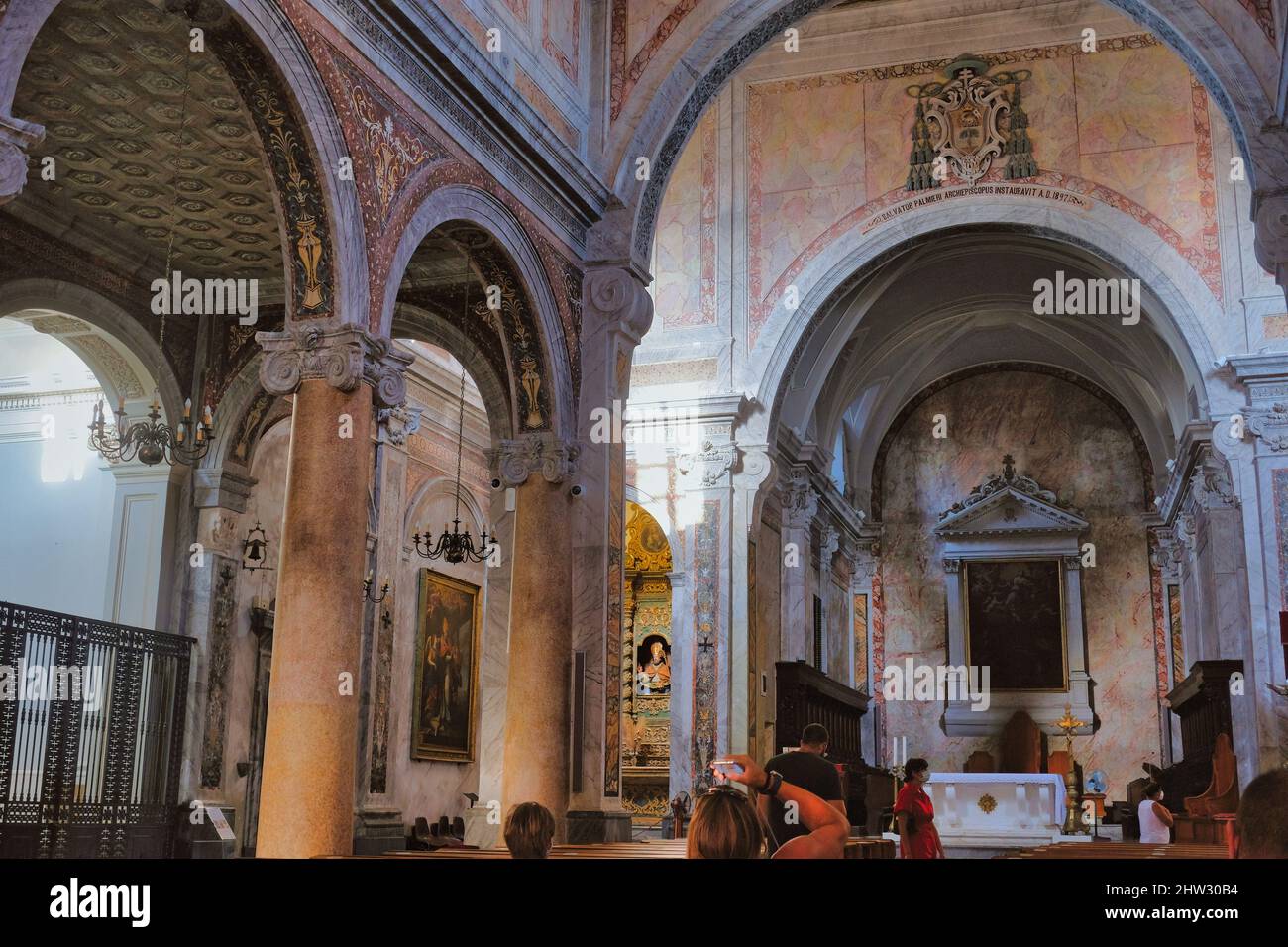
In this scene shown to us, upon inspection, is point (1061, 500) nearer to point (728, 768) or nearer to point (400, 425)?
point (400, 425)

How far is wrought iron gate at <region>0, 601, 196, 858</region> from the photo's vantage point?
33.1 feet

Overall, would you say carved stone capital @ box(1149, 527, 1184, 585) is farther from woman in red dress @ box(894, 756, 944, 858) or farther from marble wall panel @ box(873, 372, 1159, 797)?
woman in red dress @ box(894, 756, 944, 858)

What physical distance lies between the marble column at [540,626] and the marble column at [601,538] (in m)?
0.15

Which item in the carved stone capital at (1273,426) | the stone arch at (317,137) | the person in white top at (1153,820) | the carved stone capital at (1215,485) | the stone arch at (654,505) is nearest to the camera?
the stone arch at (317,137)

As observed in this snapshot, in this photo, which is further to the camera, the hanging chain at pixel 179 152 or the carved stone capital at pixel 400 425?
the carved stone capital at pixel 400 425

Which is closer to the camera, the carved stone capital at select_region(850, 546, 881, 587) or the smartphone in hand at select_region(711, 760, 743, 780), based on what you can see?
the smartphone in hand at select_region(711, 760, 743, 780)

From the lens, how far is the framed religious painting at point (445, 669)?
52.3ft

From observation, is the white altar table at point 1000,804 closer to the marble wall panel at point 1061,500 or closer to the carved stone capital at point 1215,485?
the carved stone capital at point 1215,485

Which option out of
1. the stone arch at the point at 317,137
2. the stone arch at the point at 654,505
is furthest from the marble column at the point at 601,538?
the stone arch at the point at 654,505

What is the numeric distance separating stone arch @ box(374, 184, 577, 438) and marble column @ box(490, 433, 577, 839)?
1.14 ft

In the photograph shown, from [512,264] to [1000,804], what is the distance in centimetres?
1150

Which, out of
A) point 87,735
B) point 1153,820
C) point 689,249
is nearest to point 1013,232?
point 689,249

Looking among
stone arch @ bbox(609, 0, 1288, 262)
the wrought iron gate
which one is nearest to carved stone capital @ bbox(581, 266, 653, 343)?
stone arch @ bbox(609, 0, 1288, 262)

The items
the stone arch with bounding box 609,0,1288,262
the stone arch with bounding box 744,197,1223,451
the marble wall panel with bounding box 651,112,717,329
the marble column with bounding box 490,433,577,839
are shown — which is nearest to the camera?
the marble column with bounding box 490,433,577,839
